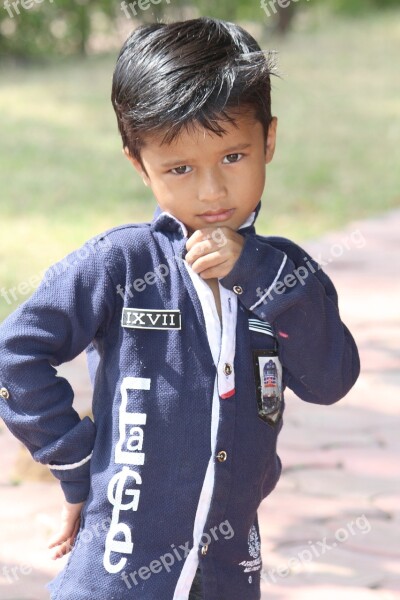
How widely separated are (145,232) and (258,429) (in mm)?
375

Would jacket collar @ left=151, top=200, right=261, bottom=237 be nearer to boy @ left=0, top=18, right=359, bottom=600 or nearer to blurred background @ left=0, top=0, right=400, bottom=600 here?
boy @ left=0, top=18, right=359, bottom=600

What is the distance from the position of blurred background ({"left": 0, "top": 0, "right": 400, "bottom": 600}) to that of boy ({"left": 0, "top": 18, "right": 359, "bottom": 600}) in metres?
0.92

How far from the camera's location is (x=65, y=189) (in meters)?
7.27

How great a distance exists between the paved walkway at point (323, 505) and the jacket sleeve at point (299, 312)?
0.94 meters

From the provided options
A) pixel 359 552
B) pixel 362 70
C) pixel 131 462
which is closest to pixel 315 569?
pixel 359 552

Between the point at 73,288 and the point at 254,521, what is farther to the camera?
the point at 254,521

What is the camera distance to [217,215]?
6.11 feet

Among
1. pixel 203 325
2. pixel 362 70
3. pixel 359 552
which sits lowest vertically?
pixel 362 70

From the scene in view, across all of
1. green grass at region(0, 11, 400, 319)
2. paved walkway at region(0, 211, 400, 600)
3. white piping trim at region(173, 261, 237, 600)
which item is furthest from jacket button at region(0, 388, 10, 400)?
green grass at region(0, 11, 400, 319)

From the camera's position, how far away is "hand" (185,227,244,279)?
1.84 metres

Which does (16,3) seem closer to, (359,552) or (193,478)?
(359,552)

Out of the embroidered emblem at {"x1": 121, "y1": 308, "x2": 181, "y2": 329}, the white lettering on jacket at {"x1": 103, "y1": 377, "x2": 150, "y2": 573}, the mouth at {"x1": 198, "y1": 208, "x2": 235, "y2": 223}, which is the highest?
the mouth at {"x1": 198, "y1": 208, "x2": 235, "y2": 223}

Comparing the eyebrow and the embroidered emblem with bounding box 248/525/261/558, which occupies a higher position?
the eyebrow

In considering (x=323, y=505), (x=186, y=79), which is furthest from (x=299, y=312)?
(x=323, y=505)
